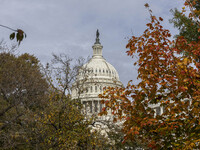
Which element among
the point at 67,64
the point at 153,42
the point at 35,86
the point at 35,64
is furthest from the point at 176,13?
the point at 35,64

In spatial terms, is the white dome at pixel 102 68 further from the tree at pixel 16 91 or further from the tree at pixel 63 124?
the tree at pixel 63 124

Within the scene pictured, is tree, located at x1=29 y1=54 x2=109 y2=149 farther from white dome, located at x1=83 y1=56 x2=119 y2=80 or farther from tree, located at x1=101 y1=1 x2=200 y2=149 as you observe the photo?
white dome, located at x1=83 y1=56 x2=119 y2=80

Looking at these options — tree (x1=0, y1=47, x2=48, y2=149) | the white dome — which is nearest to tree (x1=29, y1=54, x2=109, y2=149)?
tree (x1=0, y1=47, x2=48, y2=149)

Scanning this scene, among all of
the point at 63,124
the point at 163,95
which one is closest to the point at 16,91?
the point at 63,124

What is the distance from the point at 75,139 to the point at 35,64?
24.3m

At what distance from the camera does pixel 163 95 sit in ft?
34.7

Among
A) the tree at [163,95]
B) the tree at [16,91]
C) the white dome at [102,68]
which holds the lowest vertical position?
the tree at [163,95]

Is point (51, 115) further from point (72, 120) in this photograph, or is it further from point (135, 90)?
point (135, 90)

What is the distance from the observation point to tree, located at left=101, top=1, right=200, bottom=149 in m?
9.53

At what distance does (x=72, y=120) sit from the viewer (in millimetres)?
18391

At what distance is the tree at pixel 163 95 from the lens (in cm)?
953

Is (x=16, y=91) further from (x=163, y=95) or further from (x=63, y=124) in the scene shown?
(x=163, y=95)

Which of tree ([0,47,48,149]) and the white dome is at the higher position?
the white dome

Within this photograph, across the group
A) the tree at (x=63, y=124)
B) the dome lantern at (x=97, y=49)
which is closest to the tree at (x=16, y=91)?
the tree at (x=63, y=124)
